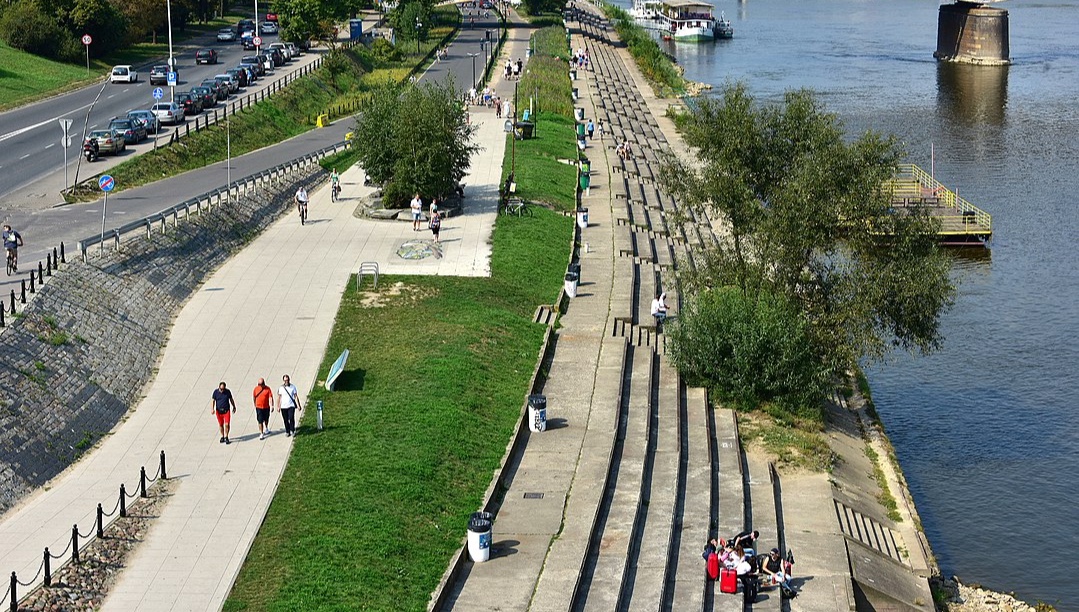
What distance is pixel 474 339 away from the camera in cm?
3659

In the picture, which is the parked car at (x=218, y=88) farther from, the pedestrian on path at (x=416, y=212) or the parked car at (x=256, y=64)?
the pedestrian on path at (x=416, y=212)

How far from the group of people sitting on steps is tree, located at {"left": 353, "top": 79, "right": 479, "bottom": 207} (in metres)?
27.1

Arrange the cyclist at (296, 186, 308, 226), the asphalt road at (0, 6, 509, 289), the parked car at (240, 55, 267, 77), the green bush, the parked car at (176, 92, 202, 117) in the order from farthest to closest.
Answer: the parked car at (240, 55, 267, 77), the parked car at (176, 92, 202, 117), the cyclist at (296, 186, 308, 226), the asphalt road at (0, 6, 509, 289), the green bush

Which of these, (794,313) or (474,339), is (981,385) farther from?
(474,339)

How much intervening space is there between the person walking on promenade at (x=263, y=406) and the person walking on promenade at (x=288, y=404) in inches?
10.2

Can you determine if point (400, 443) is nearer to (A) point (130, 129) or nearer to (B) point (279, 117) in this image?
(A) point (130, 129)

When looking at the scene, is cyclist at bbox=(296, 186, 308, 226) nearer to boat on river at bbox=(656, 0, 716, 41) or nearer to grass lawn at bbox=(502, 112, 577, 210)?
grass lawn at bbox=(502, 112, 577, 210)

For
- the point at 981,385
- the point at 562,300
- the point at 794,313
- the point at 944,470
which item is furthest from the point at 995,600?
the point at 562,300

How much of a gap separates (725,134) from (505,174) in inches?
863

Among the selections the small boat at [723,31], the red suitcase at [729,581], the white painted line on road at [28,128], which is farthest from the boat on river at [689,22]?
the red suitcase at [729,581]

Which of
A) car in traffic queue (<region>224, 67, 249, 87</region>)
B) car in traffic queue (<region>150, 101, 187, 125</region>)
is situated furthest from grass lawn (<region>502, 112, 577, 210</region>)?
car in traffic queue (<region>224, 67, 249, 87</region>)

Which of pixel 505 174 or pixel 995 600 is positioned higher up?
pixel 505 174

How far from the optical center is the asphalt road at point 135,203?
39406 mm

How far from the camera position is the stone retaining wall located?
88.6 feet
